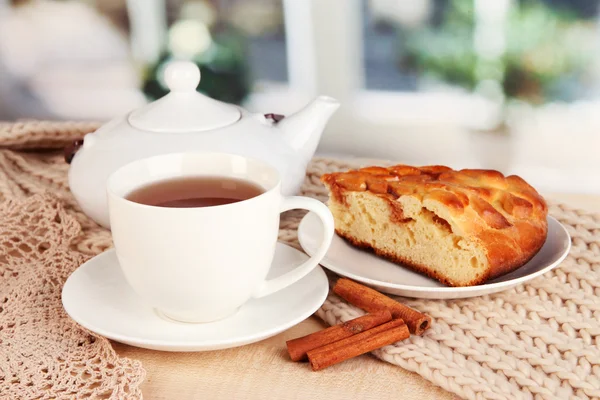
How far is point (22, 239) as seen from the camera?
39.2 inches

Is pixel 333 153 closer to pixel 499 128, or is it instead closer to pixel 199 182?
pixel 499 128

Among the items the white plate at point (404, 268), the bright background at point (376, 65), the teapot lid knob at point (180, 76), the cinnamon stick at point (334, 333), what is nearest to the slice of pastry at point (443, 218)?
the white plate at point (404, 268)

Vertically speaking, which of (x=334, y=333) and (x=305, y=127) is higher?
(x=305, y=127)

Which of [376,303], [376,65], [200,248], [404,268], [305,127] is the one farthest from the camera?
[376,65]

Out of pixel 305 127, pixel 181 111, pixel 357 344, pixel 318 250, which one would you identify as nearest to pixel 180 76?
pixel 181 111

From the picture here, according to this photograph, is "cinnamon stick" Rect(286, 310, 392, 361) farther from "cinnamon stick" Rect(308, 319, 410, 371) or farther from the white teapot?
the white teapot

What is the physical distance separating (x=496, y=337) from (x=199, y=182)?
37 centimetres

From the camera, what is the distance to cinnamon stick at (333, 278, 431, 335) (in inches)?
31.1

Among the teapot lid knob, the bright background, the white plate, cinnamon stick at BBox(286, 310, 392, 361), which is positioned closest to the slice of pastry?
the white plate

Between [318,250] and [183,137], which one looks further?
[183,137]

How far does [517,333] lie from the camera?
804 mm

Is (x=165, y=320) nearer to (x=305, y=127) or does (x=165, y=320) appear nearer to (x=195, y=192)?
(x=195, y=192)

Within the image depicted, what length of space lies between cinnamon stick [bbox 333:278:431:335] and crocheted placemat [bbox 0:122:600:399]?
0.01m

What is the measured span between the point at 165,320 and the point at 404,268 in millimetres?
319
